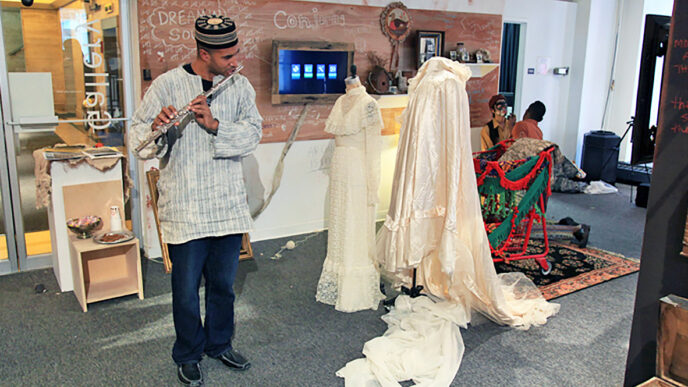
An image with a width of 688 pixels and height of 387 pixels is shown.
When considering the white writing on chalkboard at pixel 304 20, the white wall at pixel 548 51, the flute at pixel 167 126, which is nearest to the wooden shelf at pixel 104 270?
the flute at pixel 167 126

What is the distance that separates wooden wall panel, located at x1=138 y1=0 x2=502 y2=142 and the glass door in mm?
311

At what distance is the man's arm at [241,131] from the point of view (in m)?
2.52

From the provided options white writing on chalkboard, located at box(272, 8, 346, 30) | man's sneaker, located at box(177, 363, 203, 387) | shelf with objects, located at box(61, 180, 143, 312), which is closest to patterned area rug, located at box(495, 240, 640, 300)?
man's sneaker, located at box(177, 363, 203, 387)

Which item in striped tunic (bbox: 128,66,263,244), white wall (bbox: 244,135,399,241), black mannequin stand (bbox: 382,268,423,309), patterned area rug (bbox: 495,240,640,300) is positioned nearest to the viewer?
striped tunic (bbox: 128,66,263,244)

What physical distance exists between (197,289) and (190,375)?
424 millimetres

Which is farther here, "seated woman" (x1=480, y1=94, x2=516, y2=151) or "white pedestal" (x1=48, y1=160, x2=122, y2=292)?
"seated woman" (x1=480, y1=94, x2=516, y2=151)

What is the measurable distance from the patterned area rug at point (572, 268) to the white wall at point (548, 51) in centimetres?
289

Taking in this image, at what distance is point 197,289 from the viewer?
8.87ft

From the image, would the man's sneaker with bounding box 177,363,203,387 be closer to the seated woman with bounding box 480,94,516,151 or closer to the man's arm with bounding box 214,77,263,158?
the man's arm with bounding box 214,77,263,158

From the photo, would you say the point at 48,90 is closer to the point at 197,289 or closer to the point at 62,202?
the point at 62,202

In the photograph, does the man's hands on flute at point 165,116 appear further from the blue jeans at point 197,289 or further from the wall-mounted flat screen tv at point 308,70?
the wall-mounted flat screen tv at point 308,70

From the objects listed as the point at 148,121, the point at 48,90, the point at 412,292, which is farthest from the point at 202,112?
the point at 48,90

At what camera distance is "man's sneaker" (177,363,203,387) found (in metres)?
2.71

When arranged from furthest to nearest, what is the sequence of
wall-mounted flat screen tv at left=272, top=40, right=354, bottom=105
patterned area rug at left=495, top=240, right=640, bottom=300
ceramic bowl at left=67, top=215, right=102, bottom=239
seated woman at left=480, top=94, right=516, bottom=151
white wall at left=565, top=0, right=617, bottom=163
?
white wall at left=565, top=0, right=617, bottom=163 < seated woman at left=480, top=94, right=516, bottom=151 < wall-mounted flat screen tv at left=272, top=40, right=354, bottom=105 < patterned area rug at left=495, top=240, right=640, bottom=300 < ceramic bowl at left=67, top=215, right=102, bottom=239
